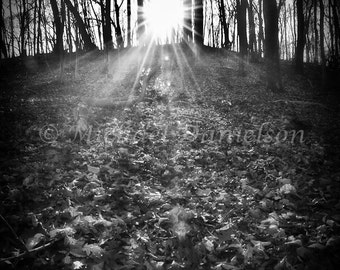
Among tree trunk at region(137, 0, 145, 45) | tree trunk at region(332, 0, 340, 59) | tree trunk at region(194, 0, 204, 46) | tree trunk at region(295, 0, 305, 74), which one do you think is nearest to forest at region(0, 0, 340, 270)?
tree trunk at region(295, 0, 305, 74)

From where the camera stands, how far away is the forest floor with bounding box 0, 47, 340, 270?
2.63 m

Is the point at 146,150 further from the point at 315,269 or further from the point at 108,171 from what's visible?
the point at 315,269

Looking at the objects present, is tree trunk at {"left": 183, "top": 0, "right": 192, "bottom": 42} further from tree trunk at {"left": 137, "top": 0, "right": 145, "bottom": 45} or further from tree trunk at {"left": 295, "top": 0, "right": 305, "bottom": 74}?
tree trunk at {"left": 295, "top": 0, "right": 305, "bottom": 74}

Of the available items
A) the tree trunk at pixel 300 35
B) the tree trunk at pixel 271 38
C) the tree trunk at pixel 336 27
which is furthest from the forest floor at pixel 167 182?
the tree trunk at pixel 336 27

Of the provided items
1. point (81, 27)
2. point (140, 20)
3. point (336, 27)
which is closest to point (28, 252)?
point (81, 27)

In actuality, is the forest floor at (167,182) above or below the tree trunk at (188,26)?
below

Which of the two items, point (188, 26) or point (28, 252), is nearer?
point (28, 252)

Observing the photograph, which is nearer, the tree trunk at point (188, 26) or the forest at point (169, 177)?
the forest at point (169, 177)

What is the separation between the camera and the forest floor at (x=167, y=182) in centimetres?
263

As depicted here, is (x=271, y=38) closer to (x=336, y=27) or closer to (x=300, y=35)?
(x=300, y=35)

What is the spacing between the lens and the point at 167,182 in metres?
4.24

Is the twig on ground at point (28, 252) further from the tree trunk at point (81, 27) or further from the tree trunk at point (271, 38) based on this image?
the tree trunk at point (81, 27)

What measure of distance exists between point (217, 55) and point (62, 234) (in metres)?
16.7

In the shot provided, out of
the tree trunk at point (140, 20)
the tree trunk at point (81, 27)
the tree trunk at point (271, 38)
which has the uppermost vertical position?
the tree trunk at point (140, 20)
